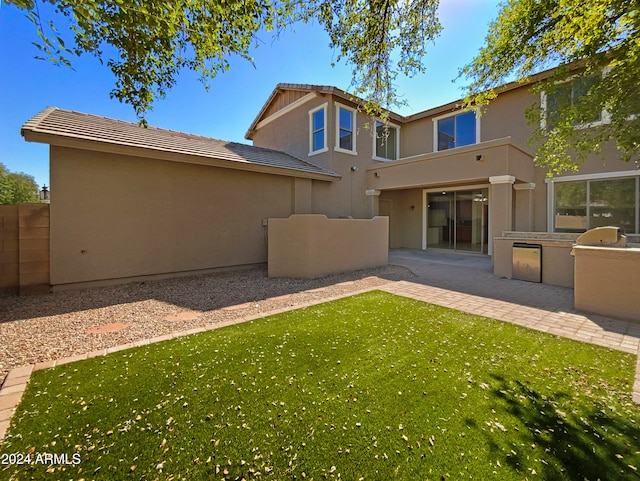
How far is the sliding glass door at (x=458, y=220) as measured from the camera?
13836 millimetres

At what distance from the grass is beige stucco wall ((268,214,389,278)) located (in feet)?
15.5

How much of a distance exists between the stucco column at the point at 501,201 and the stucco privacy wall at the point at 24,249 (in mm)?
13479

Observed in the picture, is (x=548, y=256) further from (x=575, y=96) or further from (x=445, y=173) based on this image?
(x=445, y=173)

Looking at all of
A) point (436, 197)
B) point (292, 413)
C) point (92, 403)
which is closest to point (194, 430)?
point (292, 413)

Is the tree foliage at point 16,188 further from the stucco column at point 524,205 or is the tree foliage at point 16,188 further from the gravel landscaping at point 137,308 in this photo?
the stucco column at point 524,205

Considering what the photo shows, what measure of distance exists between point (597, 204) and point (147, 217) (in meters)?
15.8

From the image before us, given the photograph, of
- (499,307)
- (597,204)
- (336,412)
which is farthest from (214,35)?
(597,204)

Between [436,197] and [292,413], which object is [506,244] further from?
[292,413]

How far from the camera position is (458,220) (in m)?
14.5

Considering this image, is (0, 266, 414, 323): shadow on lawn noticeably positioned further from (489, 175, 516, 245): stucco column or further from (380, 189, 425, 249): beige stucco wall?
(380, 189, 425, 249): beige stucco wall

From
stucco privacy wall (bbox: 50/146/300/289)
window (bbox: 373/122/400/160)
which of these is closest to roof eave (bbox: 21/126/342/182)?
stucco privacy wall (bbox: 50/146/300/289)

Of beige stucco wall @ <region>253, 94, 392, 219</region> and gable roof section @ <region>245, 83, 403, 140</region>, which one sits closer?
gable roof section @ <region>245, 83, 403, 140</region>

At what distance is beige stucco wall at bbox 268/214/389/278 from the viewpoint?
9.04m

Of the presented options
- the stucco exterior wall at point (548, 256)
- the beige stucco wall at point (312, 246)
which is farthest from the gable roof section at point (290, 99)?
the stucco exterior wall at point (548, 256)
